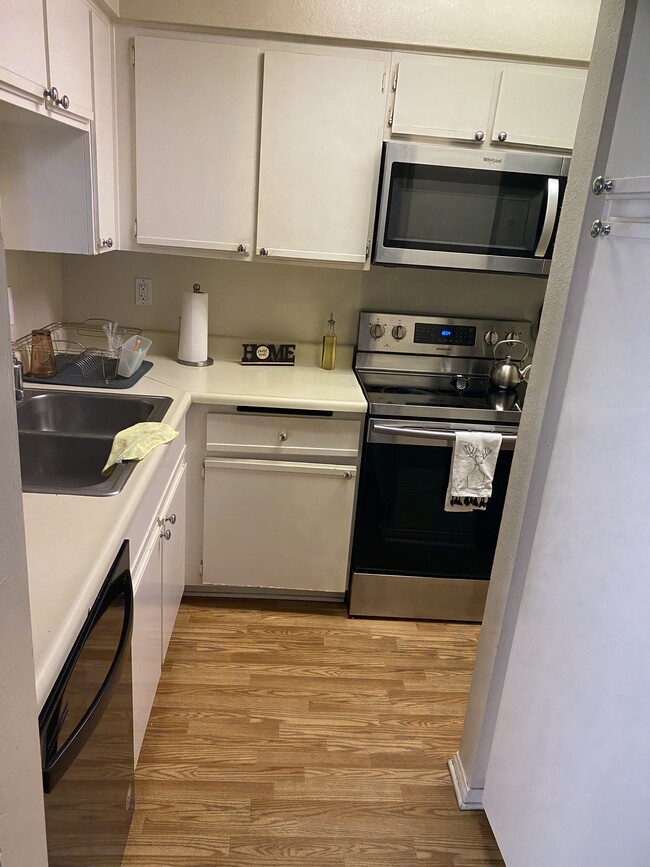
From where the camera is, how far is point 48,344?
2.16 m

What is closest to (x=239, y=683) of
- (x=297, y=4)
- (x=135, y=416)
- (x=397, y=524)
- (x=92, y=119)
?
(x=397, y=524)

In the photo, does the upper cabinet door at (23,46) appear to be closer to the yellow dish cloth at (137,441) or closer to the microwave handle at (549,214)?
the yellow dish cloth at (137,441)

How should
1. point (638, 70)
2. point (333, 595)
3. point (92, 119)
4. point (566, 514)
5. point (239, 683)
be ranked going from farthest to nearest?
point (333, 595)
point (239, 683)
point (92, 119)
point (566, 514)
point (638, 70)

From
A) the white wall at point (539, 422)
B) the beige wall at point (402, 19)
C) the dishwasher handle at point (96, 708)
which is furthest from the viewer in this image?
the beige wall at point (402, 19)

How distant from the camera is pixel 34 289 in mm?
2381

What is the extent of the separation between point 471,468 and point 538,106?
4.21 ft

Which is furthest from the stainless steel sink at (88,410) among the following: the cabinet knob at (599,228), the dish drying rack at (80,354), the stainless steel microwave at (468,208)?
the cabinet knob at (599,228)

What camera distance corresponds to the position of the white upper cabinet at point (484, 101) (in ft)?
7.09

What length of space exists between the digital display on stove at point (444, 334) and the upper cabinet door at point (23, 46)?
164 centimetres

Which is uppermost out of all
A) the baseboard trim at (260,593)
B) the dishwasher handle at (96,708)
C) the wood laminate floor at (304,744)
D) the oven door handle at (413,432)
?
the oven door handle at (413,432)

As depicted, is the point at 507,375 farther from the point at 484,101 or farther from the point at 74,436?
the point at 74,436

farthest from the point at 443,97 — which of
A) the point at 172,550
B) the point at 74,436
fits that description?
the point at 172,550

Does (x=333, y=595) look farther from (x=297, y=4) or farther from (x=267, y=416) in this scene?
(x=297, y=4)

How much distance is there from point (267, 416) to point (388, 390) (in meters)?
0.55
